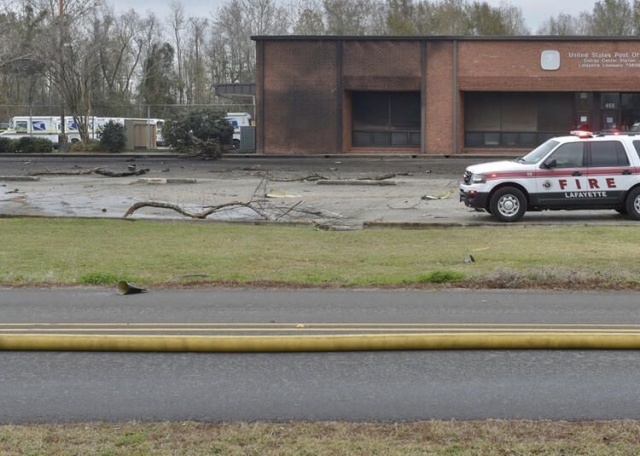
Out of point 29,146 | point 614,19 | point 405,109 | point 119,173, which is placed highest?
point 614,19

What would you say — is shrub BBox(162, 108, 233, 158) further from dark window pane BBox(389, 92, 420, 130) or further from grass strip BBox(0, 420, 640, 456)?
grass strip BBox(0, 420, 640, 456)

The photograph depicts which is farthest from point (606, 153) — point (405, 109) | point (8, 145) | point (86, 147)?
point (8, 145)

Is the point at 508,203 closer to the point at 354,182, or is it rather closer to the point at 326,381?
the point at 354,182

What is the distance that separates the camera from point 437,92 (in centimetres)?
4550

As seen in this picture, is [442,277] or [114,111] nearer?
[442,277]

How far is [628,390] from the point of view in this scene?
6.28 meters

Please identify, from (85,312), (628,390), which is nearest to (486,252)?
(85,312)

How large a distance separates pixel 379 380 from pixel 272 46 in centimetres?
4125

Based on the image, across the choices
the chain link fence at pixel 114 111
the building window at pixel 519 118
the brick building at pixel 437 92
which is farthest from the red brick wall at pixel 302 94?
the chain link fence at pixel 114 111

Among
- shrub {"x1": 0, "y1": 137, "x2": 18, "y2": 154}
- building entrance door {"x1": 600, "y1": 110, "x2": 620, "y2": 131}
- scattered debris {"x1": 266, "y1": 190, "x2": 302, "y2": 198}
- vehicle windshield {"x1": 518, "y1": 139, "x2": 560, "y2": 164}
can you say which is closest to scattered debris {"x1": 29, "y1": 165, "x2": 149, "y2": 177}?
scattered debris {"x1": 266, "y1": 190, "x2": 302, "y2": 198}

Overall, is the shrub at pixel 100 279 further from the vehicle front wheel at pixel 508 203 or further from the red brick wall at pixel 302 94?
the red brick wall at pixel 302 94

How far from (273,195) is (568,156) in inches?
398

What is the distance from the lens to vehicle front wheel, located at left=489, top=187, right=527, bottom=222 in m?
18.8

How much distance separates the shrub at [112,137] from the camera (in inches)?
1998
